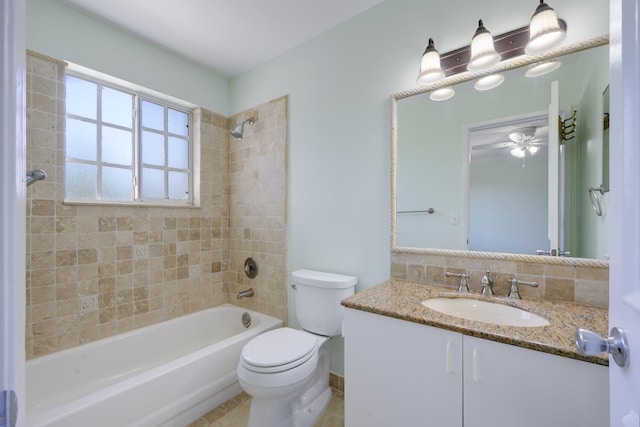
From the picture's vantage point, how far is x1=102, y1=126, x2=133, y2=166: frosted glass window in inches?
79.4

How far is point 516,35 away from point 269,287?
7.20 ft

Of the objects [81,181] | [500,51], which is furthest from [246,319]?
[500,51]

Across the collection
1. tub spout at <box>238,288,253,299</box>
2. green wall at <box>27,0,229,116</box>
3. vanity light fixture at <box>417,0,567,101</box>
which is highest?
green wall at <box>27,0,229,116</box>

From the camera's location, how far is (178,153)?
2447 mm

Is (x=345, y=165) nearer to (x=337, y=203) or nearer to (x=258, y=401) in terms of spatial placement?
(x=337, y=203)

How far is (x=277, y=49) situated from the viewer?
219cm

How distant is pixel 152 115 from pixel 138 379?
1.89 metres

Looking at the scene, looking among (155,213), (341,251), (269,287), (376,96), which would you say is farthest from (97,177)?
(376,96)

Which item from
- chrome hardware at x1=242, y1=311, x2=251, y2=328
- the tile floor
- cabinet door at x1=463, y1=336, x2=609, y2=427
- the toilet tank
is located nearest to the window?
chrome hardware at x1=242, y1=311, x2=251, y2=328

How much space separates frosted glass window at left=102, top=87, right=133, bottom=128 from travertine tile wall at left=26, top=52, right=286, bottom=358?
11.5 inches

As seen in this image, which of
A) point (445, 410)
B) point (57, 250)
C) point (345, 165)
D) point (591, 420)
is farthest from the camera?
point (345, 165)

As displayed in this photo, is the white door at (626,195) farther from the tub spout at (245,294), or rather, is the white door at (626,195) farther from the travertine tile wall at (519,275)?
the tub spout at (245,294)

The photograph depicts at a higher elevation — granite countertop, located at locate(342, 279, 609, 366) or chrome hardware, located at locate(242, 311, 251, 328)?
granite countertop, located at locate(342, 279, 609, 366)

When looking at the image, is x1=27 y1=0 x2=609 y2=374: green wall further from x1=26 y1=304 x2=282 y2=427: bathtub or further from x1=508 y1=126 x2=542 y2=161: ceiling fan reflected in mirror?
x1=26 y1=304 x2=282 y2=427: bathtub
